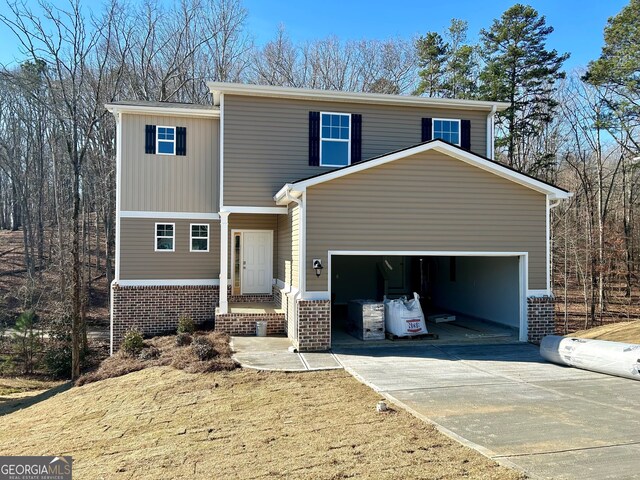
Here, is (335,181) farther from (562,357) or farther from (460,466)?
(460,466)

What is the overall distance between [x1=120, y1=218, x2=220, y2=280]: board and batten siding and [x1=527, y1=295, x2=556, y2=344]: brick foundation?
27.1 feet

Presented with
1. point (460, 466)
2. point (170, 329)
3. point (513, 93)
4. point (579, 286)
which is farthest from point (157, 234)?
point (579, 286)

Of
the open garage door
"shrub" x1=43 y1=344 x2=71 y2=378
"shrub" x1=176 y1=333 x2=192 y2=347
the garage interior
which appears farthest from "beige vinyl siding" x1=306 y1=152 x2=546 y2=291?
"shrub" x1=43 y1=344 x2=71 y2=378

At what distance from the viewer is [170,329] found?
13203 millimetres

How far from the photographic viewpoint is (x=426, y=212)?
33.8 feet

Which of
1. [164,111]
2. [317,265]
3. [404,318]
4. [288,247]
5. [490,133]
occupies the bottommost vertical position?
[404,318]

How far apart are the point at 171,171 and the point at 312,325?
645cm

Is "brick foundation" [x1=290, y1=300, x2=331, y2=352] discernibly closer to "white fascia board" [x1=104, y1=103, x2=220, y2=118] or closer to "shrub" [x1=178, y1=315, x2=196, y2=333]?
"shrub" [x1=178, y1=315, x2=196, y2=333]

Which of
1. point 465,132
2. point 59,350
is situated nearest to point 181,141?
point 59,350

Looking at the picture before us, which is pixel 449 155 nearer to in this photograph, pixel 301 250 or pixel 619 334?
pixel 301 250

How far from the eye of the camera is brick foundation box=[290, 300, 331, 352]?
31.6ft

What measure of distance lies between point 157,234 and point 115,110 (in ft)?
11.5

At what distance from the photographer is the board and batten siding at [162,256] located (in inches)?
512

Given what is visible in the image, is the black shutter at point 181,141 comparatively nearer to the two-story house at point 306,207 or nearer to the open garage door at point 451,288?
the two-story house at point 306,207
